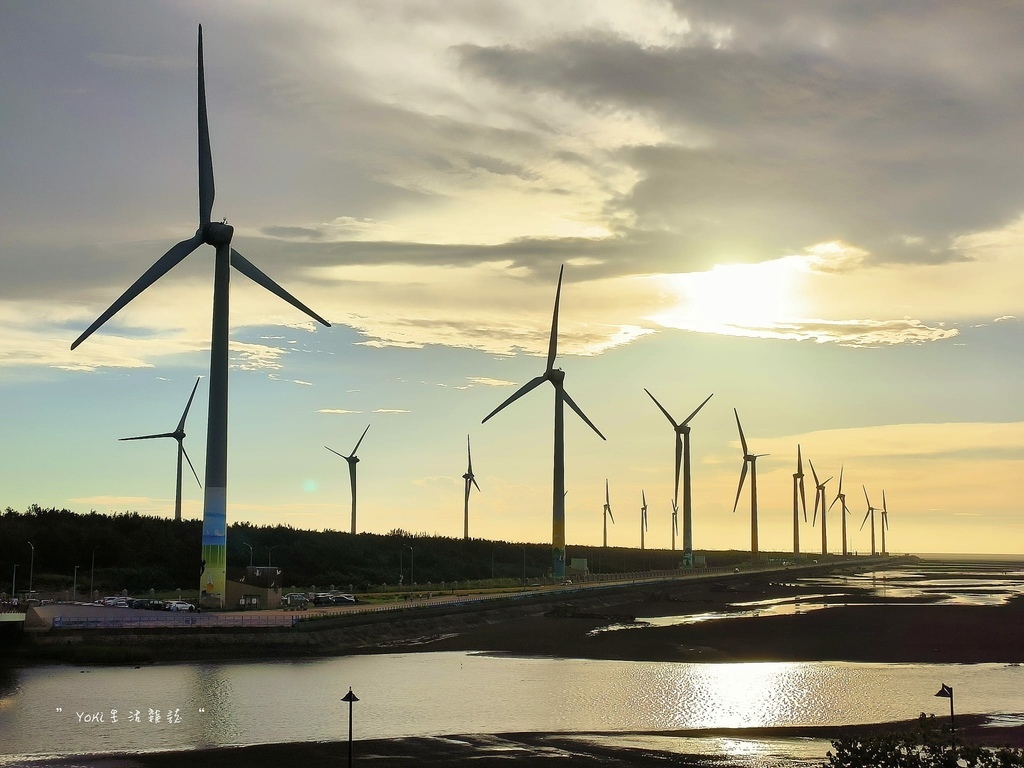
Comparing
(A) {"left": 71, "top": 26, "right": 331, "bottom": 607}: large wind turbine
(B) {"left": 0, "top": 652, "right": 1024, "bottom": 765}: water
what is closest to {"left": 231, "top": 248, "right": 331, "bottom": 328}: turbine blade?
(A) {"left": 71, "top": 26, "right": 331, "bottom": 607}: large wind turbine

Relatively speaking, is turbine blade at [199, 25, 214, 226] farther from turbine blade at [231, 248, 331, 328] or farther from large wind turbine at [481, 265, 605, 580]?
large wind turbine at [481, 265, 605, 580]

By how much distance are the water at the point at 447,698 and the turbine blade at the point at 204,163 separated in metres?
39.7

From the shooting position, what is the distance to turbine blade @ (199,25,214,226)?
9131 centimetres

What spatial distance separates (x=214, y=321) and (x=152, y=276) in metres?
5.89

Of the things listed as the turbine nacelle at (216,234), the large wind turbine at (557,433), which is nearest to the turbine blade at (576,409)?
the large wind turbine at (557,433)

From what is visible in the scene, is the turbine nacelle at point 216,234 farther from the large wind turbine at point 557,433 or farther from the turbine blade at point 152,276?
the large wind turbine at point 557,433

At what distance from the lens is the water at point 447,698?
50000 mm

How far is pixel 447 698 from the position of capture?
59219mm

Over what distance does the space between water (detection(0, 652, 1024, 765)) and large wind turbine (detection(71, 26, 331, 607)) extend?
1718 centimetres

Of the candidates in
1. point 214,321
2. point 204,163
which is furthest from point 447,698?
point 204,163

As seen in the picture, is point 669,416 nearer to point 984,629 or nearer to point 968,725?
point 984,629

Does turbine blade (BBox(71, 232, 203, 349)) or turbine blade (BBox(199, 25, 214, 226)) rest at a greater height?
turbine blade (BBox(199, 25, 214, 226))

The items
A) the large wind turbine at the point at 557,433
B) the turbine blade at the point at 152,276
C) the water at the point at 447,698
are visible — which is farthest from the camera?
the large wind turbine at the point at 557,433

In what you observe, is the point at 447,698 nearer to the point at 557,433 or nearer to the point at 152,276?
the point at 152,276
